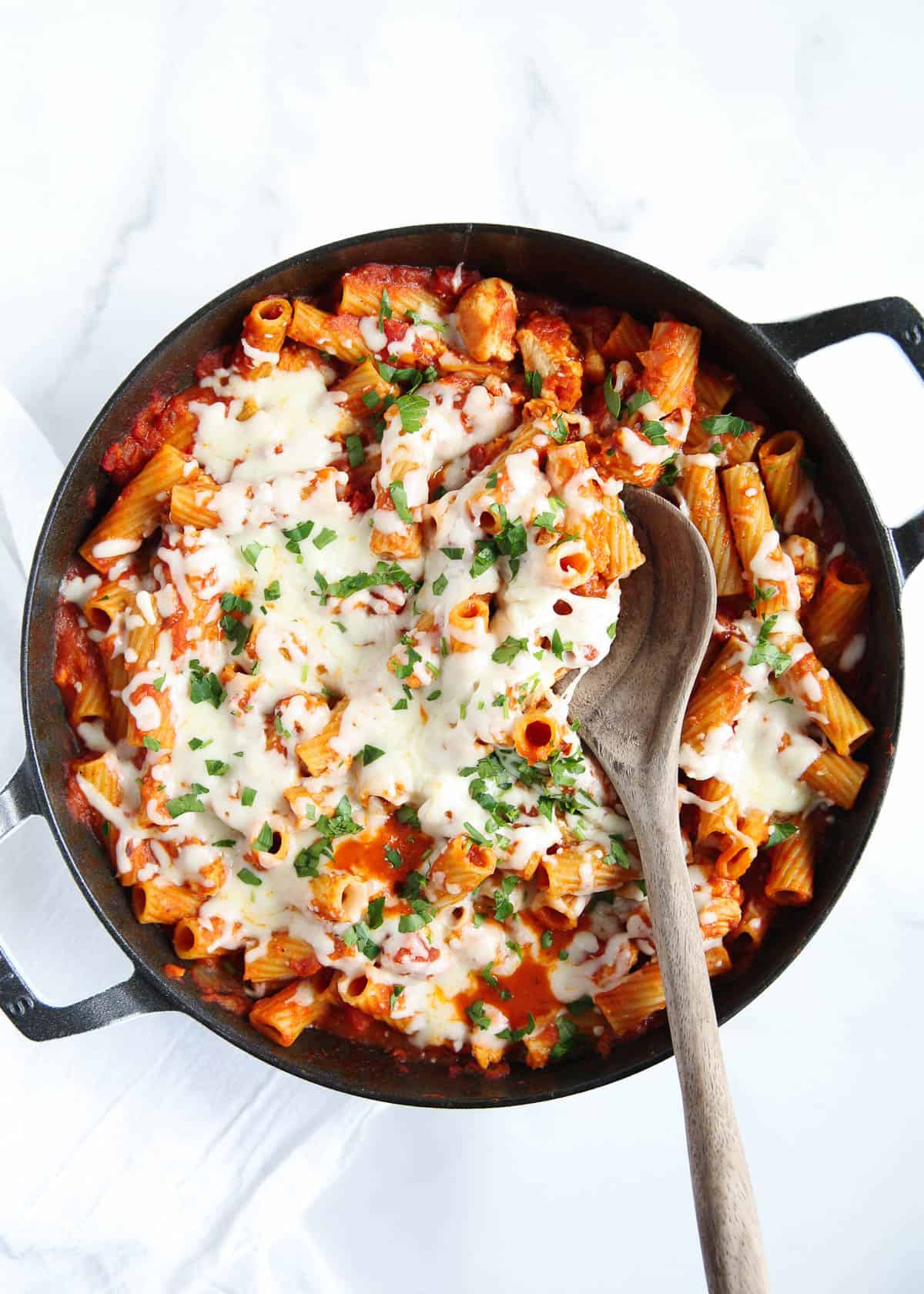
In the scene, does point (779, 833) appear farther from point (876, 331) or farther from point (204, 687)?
point (204, 687)

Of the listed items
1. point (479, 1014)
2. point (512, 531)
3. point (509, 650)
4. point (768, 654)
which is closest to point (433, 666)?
point (509, 650)

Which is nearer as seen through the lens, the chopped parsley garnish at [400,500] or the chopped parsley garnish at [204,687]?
the chopped parsley garnish at [400,500]

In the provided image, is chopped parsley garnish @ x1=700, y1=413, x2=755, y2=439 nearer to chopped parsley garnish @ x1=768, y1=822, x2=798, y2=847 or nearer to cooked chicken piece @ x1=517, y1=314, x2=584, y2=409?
cooked chicken piece @ x1=517, y1=314, x2=584, y2=409

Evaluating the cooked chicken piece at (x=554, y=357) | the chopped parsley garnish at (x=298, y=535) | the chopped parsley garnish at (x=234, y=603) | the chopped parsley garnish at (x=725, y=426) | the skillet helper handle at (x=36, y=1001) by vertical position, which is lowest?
the skillet helper handle at (x=36, y=1001)

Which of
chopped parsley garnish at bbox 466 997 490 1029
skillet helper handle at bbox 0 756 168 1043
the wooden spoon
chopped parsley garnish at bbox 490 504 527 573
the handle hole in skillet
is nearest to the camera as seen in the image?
the wooden spoon

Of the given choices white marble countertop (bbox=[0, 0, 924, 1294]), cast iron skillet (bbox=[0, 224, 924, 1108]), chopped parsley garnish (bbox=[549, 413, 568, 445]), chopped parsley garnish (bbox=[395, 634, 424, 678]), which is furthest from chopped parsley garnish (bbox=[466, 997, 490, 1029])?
chopped parsley garnish (bbox=[549, 413, 568, 445])

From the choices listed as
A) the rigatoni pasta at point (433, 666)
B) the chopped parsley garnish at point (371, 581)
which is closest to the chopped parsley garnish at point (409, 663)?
the rigatoni pasta at point (433, 666)

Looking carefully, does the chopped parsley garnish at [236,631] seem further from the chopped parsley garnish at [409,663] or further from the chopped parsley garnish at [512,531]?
the chopped parsley garnish at [512,531]
